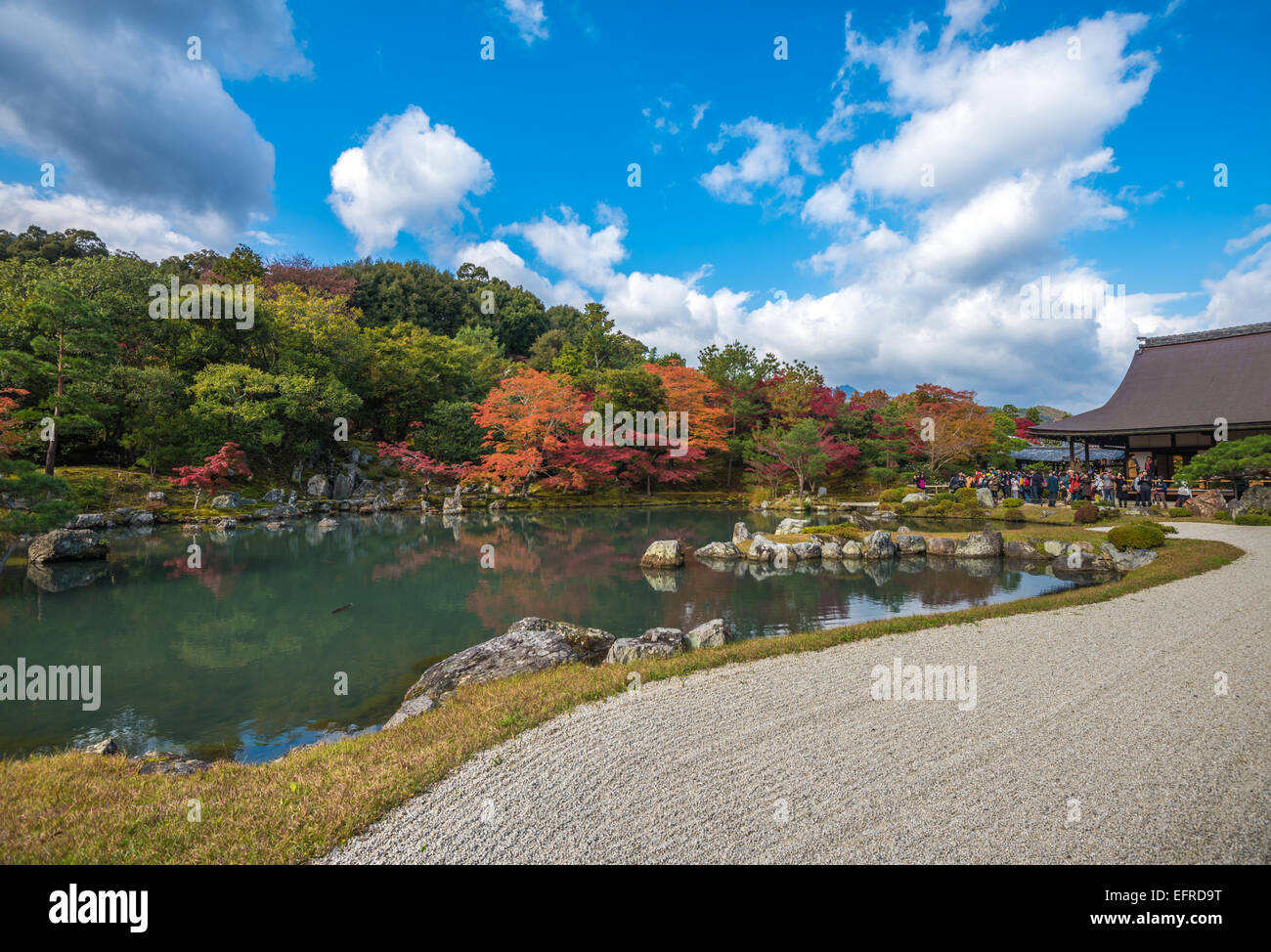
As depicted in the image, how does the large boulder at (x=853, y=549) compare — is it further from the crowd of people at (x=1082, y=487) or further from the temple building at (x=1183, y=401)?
the temple building at (x=1183, y=401)

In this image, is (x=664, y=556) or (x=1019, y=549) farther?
(x=1019, y=549)

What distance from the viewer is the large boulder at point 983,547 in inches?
589

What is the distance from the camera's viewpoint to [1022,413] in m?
54.5

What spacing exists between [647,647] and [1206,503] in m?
20.7

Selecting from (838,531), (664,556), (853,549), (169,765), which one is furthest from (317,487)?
(169,765)

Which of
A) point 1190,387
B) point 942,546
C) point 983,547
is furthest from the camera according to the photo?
point 1190,387

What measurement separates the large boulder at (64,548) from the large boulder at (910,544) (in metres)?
20.6

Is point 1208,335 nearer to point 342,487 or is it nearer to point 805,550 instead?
point 805,550

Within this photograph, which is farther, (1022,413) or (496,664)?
(1022,413)

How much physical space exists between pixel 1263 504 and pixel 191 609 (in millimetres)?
27166

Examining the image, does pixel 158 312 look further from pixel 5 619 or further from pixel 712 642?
pixel 712 642

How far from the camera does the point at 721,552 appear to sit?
1516cm
